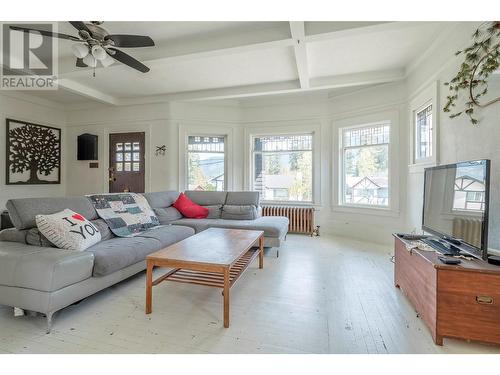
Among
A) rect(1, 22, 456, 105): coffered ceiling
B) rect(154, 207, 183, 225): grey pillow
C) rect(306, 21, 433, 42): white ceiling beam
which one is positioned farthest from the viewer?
rect(154, 207, 183, 225): grey pillow

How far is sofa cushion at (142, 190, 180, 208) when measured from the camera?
3.89 m

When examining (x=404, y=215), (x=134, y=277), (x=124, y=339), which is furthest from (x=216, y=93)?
(x=124, y=339)

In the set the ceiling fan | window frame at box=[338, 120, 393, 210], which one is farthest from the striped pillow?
window frame at box=[338, 120, 393, 210]

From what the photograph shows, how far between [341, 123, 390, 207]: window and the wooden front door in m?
4.13

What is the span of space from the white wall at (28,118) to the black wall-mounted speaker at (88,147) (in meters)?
0.46

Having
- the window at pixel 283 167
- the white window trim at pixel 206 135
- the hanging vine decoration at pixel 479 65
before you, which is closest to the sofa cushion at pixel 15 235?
the white window trim at pixel 206 135

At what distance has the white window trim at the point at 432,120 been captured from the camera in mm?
2955

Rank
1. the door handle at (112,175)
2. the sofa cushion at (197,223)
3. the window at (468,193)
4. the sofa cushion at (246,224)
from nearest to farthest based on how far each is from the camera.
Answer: the window at (468,193) → the sofa cushion at (246,224) → the sofa cushion at (197,223) → the door handle at (112,175)

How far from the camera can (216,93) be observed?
4.76 meters

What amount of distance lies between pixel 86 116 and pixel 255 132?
377cm

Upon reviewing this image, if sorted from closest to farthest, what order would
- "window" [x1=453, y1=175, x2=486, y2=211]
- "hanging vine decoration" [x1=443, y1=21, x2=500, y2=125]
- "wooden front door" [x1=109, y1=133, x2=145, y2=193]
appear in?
"window" [x1=453, y1=175, x2=486, y2=211], "hanging vine decoration" [x1=443, y1=21, x2=500, y2=125], "wooden front door" [x1=109, y1=133, x2=145, y2=193]

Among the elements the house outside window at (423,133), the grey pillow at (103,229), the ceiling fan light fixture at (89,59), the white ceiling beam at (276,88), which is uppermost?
the white ceiling beam at (276,88)

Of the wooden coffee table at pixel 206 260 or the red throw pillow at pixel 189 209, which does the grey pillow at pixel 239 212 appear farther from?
the wooden coffee table at pixel 206 260

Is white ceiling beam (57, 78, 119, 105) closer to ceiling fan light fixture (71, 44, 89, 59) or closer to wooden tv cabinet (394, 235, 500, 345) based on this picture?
ceiling fan light fixture (71, 44, 89, 59)
